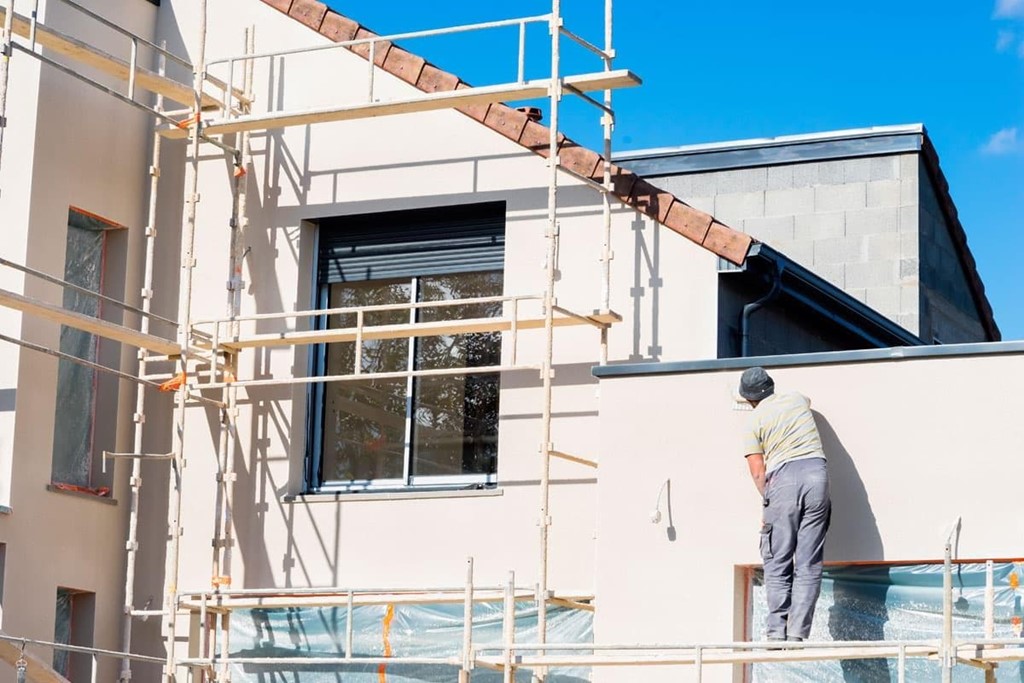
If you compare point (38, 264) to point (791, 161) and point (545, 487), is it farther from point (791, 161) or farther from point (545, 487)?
point (791, 161)

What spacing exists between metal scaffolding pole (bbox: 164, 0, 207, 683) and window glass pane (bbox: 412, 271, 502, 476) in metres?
1.60

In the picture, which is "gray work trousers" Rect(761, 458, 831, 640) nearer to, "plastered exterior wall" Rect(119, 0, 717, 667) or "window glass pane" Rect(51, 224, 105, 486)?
"plastered exterior wall" Rect(119, 0, 717, 667)

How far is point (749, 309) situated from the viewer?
467 inches

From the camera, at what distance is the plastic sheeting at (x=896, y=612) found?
9195 millimetres

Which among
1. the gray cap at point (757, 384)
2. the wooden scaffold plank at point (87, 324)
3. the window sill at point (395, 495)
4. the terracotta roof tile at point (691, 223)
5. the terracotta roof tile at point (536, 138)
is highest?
the terracotta roof tile at point (536, 138)

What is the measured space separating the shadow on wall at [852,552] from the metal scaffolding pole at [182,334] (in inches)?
179

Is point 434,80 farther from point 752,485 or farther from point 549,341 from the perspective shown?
point 752,485

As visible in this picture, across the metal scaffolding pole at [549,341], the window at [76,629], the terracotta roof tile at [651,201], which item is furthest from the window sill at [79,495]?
the terracotta roof tile at [651,201]

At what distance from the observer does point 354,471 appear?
12586mm

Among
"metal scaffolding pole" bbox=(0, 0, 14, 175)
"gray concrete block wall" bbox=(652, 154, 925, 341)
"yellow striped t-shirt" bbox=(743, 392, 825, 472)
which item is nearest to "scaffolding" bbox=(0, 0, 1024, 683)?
"metal scaffolding pole" bbox=(0, 0, 14, 175)

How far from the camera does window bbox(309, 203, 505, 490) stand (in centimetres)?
1230

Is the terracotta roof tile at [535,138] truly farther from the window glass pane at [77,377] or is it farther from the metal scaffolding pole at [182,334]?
the window glass pane at [77,377]

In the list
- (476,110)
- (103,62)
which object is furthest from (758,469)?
(103,62)

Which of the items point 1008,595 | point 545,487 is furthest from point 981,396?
point 545,487
